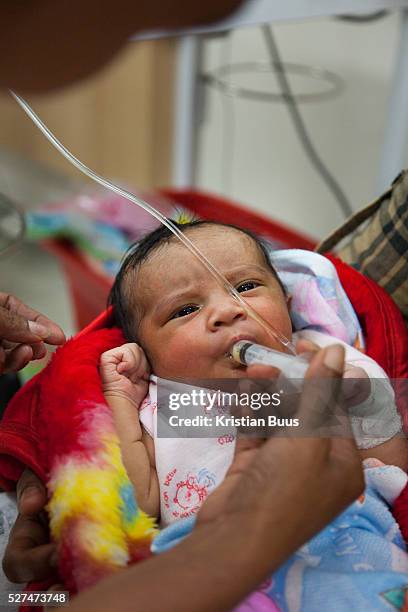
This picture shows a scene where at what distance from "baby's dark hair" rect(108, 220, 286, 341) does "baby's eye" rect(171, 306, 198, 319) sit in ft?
0.19

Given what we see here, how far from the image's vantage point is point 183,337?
2.13ft

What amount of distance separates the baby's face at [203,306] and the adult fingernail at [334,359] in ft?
0.40

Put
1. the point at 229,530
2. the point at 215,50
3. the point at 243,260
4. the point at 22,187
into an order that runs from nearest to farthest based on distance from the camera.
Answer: the point at 229,530 < the point at 243,260 < the point at 22,187 < the point at 215,50

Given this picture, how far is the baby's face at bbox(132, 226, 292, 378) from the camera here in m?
0.62

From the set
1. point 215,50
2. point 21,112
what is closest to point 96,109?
point 21,112

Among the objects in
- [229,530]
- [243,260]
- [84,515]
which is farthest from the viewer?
[243,260]

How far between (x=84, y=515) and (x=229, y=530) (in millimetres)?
172

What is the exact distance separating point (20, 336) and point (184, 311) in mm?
167

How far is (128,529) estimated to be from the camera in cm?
55

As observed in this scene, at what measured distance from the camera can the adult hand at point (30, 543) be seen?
1.79ft

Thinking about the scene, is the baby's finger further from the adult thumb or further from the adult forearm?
the adult forearm

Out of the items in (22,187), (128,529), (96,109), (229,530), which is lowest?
(22,187)

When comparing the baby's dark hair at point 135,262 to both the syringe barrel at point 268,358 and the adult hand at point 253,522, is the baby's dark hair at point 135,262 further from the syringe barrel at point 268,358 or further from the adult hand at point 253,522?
the adult hand at point 253,522

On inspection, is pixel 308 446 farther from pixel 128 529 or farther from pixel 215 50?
pixel 215 50
